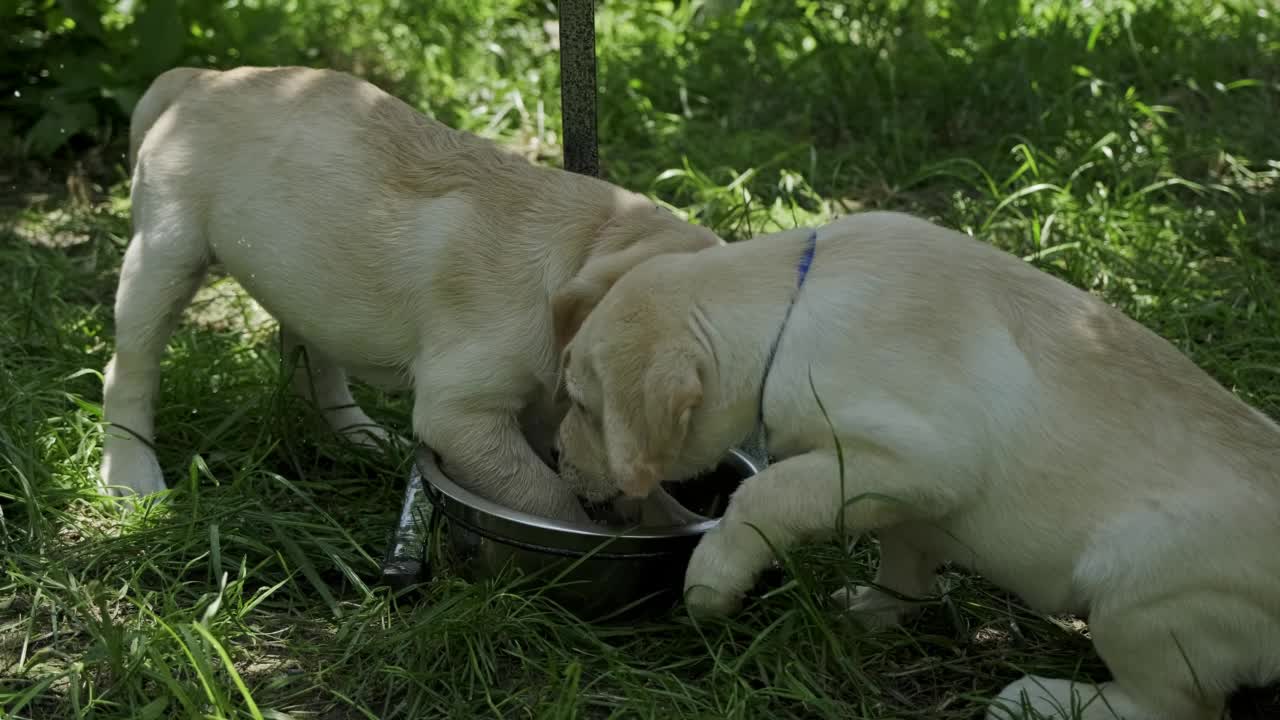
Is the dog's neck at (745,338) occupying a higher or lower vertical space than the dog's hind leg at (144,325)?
higher

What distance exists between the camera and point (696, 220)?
552 centimetres

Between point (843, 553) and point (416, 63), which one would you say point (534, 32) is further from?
point (843, 553)

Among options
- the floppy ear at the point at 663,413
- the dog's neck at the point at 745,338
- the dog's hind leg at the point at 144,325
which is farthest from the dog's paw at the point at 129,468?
the dog's neck at the point at 745,338

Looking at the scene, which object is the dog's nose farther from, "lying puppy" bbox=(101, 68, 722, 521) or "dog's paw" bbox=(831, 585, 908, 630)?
"dog's paw" bbox=(831, 585, 908, 630)

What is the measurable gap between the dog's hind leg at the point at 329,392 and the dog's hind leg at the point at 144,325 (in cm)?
38

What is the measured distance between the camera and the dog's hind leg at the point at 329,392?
14.1ft

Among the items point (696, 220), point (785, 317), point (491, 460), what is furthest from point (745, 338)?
point (696, 220)

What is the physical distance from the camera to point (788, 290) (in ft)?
9.99

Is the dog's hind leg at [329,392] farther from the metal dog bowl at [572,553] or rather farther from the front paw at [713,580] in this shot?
the front paw at [713,580]

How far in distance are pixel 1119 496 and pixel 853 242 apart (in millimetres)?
767

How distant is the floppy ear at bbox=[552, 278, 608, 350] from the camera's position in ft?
11.0

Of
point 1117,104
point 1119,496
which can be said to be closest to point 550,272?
point 1119,496

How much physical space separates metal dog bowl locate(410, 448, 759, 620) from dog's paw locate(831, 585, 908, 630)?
0.42 m

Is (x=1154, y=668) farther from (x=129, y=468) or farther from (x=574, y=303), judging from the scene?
(x=129, y=468)
